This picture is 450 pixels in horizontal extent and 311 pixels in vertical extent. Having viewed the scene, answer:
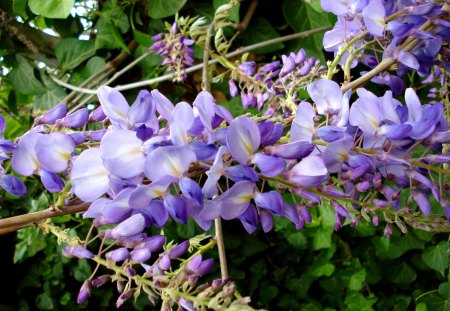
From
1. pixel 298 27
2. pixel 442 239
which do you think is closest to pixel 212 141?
pixel 298 27

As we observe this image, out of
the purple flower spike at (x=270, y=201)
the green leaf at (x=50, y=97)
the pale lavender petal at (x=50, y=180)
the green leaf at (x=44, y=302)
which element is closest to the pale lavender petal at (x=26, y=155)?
the pale lavender petal at (x=50, y=180)

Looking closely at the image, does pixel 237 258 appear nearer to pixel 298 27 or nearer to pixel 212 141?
pixel 298 27

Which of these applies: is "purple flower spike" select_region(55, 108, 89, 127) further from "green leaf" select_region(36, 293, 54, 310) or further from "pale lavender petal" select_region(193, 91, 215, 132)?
"green leaf" select_region(36, 293, 54, 310)

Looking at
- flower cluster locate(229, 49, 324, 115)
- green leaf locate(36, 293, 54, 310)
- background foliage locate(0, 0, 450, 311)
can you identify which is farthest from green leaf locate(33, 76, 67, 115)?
green leaf locate(36, 293, 54, 310)

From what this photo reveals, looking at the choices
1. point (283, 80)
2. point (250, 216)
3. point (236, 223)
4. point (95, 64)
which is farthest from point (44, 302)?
point (250, 216)

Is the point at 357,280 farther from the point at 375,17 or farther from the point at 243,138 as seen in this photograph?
the point at 243,138
